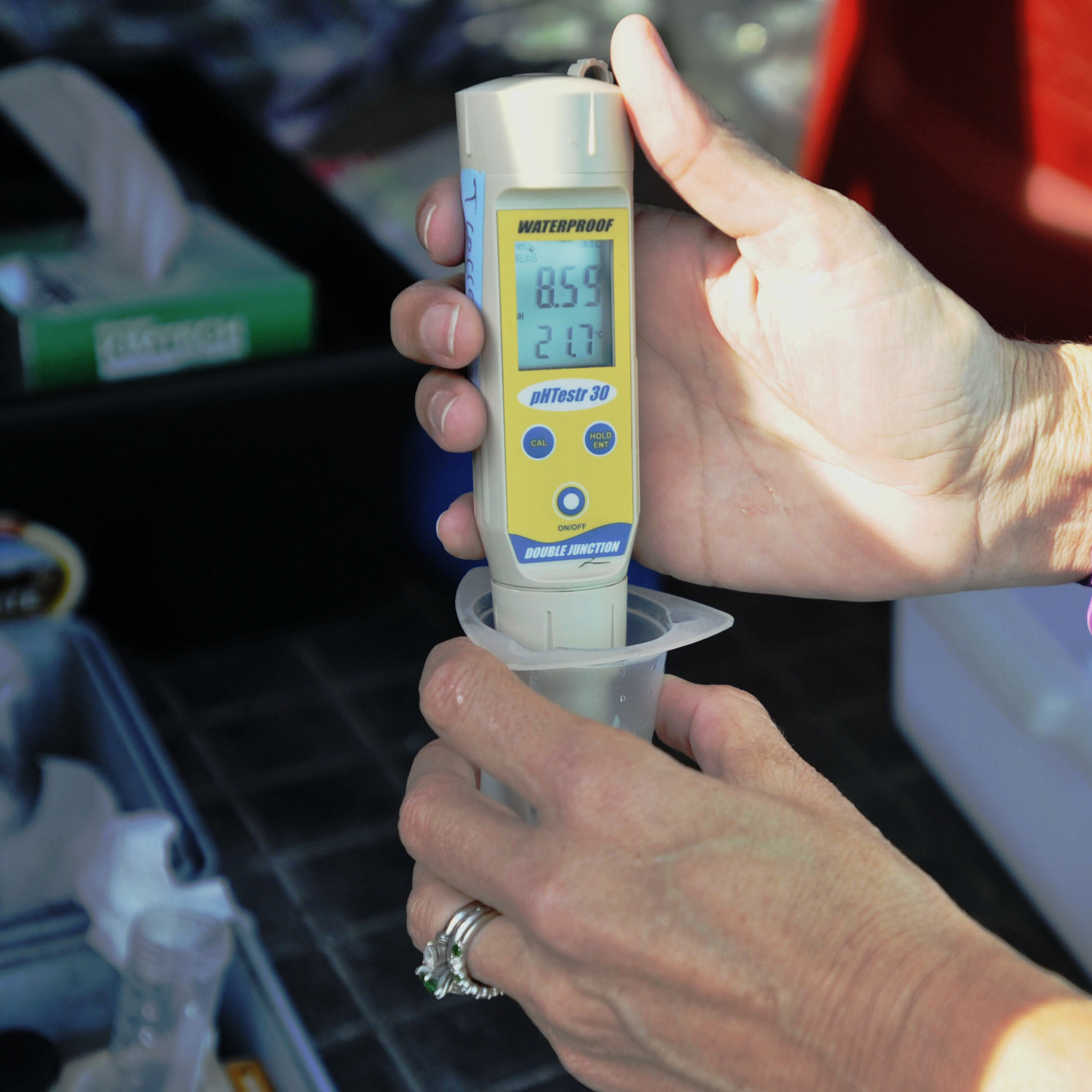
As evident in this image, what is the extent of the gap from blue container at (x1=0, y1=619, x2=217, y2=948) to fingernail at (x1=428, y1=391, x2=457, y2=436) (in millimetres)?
440

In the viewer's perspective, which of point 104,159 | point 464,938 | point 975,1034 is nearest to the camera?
point 975,1034

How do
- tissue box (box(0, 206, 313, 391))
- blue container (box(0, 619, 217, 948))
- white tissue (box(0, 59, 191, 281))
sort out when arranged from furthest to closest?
white tissue (box(0, 59, 191, 281)) → tissue box (box(0, 206, 313, 391)) → blue container (box(0, 619, 217, 948))

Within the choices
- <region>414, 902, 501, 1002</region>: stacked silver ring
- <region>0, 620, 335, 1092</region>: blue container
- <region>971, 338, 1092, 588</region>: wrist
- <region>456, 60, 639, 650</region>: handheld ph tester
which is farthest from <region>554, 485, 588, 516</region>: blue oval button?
<region>0, 620, 335, 1092</region>: blue container

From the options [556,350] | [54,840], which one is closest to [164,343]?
[54,840]

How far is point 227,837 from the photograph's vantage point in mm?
1291

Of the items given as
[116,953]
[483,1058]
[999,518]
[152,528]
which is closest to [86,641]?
[152,528]

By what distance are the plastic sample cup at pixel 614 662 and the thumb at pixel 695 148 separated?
237 mm

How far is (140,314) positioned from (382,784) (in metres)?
0.58

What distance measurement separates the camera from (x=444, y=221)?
2.51 ft

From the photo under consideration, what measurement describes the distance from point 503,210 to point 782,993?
416 millimetres

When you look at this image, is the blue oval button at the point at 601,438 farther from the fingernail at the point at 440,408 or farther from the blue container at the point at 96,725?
the blue container at the point at 96,725

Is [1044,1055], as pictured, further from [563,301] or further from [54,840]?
[54,840]

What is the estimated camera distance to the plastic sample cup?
26.0 inches

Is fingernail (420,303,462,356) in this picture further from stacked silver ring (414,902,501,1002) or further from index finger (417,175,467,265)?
stacked silver ring (414,902,501,1002)
